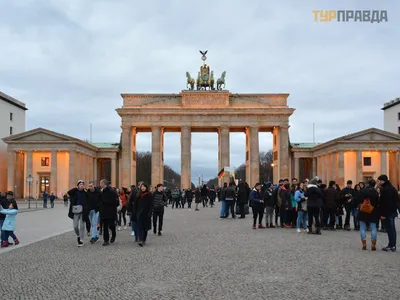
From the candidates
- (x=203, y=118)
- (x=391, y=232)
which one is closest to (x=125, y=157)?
(x=203, y=118)

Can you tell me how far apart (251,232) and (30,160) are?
4886cm

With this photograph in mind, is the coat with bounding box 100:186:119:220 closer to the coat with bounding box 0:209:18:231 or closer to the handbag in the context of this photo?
the handbag

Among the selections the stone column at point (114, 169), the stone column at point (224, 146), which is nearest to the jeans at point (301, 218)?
the stone column at point (224, 146)

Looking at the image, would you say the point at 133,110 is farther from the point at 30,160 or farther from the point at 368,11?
the point at 368,11

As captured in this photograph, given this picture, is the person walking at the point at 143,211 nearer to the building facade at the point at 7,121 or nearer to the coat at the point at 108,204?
the coat at the point at 108,204

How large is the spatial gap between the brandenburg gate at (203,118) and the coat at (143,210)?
2154 inches

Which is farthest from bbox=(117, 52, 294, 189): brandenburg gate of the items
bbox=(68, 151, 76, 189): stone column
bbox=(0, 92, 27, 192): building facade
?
bbox=(0, 92, 27, 192): building facade

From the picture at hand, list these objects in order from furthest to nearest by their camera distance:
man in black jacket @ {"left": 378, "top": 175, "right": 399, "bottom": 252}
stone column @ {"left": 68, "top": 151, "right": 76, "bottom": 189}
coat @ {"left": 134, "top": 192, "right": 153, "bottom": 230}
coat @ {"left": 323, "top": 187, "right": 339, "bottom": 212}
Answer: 1. stone column @ {"left": 68, "top": 151, "right": 76, "bottom": 189}
2. coat @ {"left": 323, "top": 187, "right": 339, "bottom": 212}
3. coat @ {"left": 134, "top": 192, "right": 153, "bottom": 230}
4. man in black jacket @ {"left": 378, "top": 175, "right": 399, "bottom": 252}

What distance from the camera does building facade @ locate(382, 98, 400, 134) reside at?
266 feet

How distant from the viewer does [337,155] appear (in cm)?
6288

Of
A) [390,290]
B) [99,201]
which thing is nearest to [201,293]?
[390,290]

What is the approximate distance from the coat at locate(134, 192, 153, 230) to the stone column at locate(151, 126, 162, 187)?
55.5 m

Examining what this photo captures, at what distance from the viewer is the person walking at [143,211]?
15.4 meters

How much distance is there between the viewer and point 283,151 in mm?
71938
